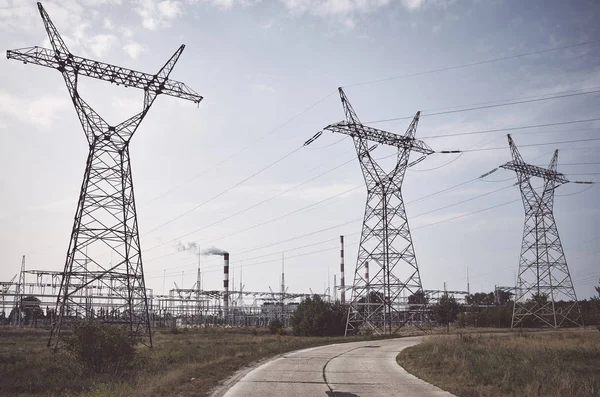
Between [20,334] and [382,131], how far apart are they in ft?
138

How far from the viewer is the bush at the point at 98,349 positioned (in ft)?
73.1

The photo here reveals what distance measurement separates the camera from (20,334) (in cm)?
5266

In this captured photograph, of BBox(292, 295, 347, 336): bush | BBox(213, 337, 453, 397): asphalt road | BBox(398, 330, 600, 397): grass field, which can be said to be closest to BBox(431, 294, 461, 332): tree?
BBox(292, 295, 347, 336): bush

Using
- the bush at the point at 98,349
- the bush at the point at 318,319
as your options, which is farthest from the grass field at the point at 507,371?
the bush at the point at 318,319

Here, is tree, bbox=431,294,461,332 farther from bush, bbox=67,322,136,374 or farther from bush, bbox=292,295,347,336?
bush, bbox=67,322,136,374

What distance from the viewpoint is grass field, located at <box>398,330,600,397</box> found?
13688 millimetres

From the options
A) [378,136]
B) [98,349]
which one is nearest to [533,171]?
[378,136]

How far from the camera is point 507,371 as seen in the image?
634 inches

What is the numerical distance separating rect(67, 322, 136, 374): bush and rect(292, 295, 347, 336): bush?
101 feet

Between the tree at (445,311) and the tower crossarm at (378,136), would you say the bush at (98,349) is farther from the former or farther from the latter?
the tree at (445,311)

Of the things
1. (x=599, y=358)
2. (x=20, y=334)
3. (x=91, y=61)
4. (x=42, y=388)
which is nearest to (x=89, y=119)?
(x=91, y=61)

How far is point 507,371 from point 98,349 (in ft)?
54.9

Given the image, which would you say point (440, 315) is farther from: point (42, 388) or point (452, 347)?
point (42, 388)

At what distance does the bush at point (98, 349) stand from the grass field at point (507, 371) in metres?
12.3
